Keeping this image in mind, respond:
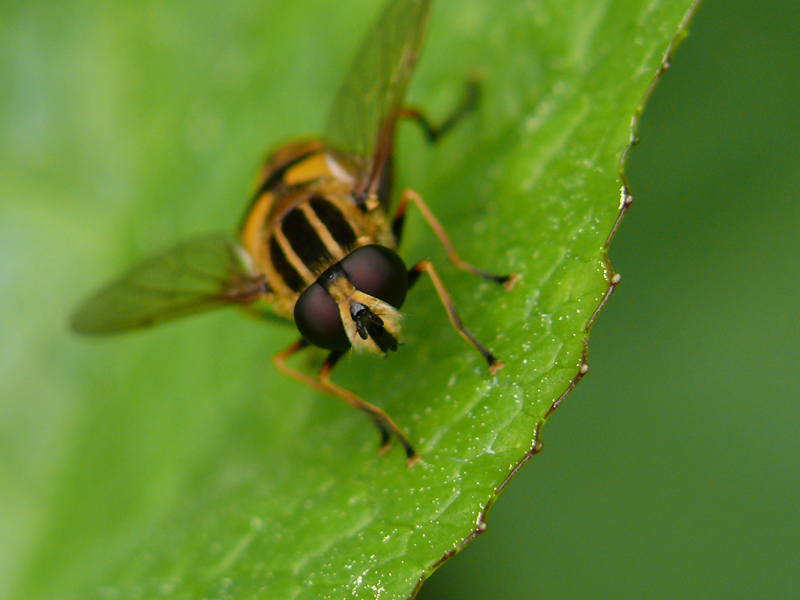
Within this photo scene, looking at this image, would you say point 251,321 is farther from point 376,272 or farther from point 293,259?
point 376,272

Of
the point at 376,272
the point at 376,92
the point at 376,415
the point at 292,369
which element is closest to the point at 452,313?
the point at 376,272

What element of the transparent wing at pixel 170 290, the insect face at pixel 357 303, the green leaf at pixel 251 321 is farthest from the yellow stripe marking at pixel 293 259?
the green leaf at pixel 251 321

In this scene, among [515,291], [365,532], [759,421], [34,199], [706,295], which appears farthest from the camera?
[34,199]

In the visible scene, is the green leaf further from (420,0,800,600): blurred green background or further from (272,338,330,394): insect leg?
(420,0,800,600): blurred green background

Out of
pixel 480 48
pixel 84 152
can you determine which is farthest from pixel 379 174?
pixel 84 152

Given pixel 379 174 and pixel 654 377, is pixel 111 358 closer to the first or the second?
pixel 379 174

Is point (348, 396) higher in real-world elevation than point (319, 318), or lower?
lower

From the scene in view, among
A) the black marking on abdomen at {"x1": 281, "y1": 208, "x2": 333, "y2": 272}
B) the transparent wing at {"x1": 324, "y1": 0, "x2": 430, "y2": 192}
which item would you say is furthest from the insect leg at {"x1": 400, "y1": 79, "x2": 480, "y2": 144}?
the black marking on abdomen at {"x1": 281, "y1": 208, "x2": 333, "y2": 272}
